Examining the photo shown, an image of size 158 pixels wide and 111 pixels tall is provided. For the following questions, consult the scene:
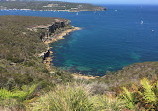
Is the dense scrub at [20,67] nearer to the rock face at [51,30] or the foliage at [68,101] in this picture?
the rock face at [51,30]

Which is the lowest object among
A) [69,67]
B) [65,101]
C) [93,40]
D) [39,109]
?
[69,67]

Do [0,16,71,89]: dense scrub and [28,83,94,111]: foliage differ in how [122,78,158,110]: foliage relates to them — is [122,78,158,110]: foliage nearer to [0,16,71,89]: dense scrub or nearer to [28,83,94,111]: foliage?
[28,83,94,111]: foliage

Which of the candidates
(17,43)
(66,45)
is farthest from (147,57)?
(17,43)

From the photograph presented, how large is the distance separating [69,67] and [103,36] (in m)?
33.9

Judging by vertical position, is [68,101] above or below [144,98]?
above

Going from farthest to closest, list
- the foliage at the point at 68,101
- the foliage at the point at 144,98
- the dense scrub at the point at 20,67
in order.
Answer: the dense scrub at the point at 20,67, the foliage at the point at 144,98, the foliage at the point at 68,101

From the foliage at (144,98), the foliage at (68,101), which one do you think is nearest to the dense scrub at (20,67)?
the foliage at (144,98)

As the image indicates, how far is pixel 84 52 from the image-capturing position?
42.5 metres

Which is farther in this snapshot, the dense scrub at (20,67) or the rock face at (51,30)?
the rock face at (51,30)

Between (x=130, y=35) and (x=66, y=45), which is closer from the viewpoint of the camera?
(x=66, y=45)

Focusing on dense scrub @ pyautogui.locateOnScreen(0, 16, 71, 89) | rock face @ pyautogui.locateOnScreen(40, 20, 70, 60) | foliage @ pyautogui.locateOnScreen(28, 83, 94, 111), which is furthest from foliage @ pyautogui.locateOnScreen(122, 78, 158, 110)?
→ rock face @ pyautogui.locateOnScreen(40, 20, 70, 60)

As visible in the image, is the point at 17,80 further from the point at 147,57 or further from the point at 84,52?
the point at 147,57

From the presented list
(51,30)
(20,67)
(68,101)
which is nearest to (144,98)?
(68,101)

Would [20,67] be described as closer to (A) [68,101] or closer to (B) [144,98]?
(A) [68,101]
